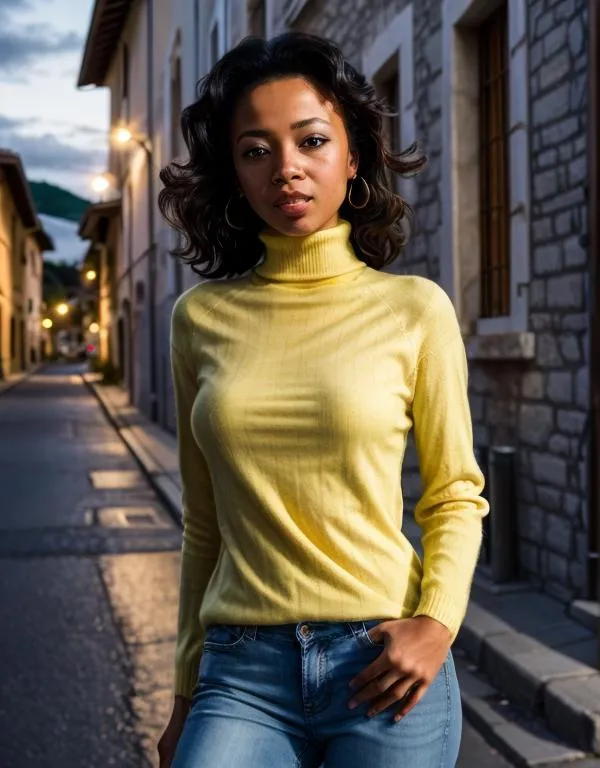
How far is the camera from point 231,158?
5.83 feet

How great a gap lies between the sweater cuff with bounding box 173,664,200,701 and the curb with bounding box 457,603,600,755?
2.46 m

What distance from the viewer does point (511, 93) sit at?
6145 millimetres

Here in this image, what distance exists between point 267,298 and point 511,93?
16.3 ft

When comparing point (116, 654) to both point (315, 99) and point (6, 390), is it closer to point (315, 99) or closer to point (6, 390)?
point (315, 99)

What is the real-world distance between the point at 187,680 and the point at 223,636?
172mm

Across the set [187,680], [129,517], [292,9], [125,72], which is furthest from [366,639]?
[125,72]

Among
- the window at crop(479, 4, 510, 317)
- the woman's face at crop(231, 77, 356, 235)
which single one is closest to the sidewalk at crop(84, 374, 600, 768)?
the window at crop(479, 4, 510, 317)

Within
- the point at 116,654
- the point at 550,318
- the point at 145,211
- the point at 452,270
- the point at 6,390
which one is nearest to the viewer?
the point at 116,654

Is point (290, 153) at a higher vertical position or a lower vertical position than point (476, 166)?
lower

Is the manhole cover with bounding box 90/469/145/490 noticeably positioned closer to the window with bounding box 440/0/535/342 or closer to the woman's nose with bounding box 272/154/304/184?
the window with bounding box 440/0/535/342

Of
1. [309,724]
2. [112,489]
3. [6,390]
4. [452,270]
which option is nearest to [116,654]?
[452,270]

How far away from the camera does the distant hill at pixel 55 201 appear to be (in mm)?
55469

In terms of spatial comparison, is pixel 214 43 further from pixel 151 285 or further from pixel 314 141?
pixel 314 141

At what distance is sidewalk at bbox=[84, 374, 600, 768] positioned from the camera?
373 cm
